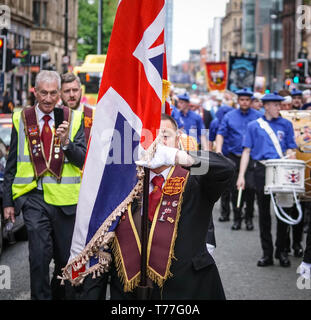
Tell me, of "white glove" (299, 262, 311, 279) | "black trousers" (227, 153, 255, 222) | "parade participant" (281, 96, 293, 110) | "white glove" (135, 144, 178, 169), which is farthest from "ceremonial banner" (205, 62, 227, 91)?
"white glove" (135, 144, 178, 169)

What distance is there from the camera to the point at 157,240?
13.1 feet

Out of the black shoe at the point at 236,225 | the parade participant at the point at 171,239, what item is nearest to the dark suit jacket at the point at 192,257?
the parade participant at the point at 171,239

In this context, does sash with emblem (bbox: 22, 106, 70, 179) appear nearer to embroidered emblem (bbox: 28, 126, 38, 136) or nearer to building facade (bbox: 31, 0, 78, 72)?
embroidered emblem (bbox: 28, 126, 38, 136)

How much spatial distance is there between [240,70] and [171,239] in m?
22.1

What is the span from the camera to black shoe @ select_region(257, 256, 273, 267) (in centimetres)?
900

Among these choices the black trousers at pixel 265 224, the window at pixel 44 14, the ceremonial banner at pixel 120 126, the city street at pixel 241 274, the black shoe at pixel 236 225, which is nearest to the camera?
the ceremonial banner at pixel 120 126

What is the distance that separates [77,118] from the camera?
235 inches

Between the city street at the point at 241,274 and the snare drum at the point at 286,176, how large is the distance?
985mm

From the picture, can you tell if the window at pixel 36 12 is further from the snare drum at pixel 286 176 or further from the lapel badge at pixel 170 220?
the lapel badge at pixel 170 220

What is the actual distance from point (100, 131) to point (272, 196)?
470cm

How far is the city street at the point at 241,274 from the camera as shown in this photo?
290 inches

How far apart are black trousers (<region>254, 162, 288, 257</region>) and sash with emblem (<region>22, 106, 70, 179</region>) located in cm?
397
